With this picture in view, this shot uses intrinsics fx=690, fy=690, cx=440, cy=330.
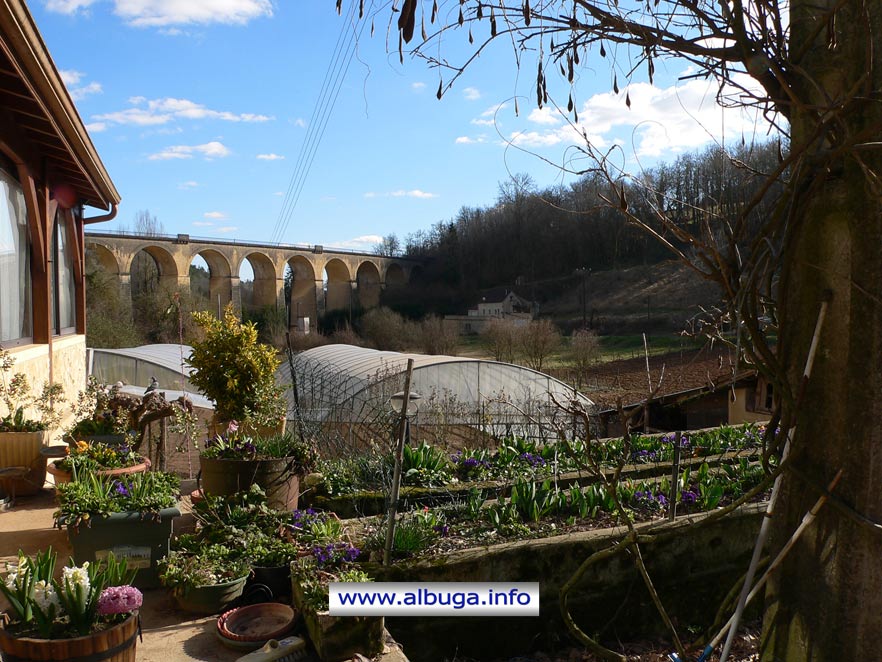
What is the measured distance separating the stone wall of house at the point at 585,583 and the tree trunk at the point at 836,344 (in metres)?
2.00

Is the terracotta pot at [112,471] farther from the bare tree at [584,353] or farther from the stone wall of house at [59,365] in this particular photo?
the bare tree at [584,353]

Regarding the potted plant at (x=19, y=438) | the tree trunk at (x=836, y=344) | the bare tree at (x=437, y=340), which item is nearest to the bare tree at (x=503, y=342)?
the bare tree at (x=437, y=340)

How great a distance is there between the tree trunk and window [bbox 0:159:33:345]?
651 centimetres

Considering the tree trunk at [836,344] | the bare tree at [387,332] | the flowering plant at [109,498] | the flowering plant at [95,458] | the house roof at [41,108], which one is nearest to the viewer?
the tree trunk at [836,344]

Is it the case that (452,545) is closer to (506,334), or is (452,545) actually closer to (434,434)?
(434,434)

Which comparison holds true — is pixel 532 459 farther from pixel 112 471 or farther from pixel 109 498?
pixel 109 498

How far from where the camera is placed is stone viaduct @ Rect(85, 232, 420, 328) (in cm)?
3862

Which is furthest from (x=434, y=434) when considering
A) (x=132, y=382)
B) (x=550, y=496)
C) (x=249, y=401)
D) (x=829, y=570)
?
(x=132, y=382)

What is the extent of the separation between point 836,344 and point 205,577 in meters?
3.24

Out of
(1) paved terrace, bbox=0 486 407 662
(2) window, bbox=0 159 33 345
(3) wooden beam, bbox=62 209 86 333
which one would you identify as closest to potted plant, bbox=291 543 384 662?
(1) paved terrace, bbox=0 486 407 662

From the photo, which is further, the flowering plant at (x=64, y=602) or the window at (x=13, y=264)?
the window at (x=13, y=264)

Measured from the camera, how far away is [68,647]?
228 centimetres

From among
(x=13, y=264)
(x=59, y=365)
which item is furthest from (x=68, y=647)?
(x=59, y=365)

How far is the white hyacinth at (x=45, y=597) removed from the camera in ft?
7.87
